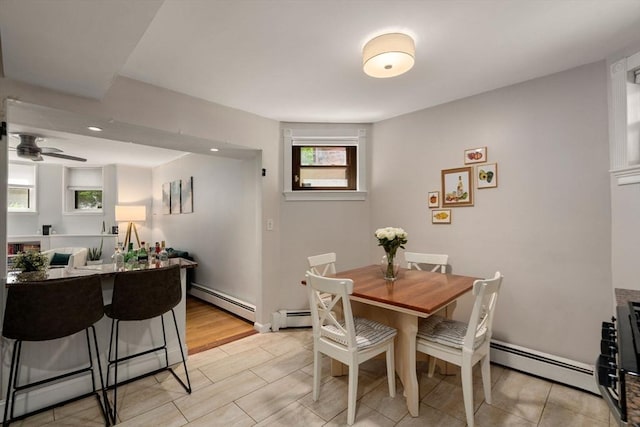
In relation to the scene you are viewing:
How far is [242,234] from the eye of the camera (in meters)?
3.78

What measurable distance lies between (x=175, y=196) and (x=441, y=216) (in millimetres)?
4546

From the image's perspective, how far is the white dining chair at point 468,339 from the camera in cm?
165

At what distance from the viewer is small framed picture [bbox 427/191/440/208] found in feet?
9.29

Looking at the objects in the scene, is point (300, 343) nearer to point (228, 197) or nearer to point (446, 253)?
point (446, 253)

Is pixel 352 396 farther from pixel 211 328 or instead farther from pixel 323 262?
pixel 211 328

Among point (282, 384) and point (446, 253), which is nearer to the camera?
point (282, 384)

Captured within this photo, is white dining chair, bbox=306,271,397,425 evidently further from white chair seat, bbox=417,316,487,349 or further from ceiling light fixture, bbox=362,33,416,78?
ceiling light fixture, bbox=362,33,416,78

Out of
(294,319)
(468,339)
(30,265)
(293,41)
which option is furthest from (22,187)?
(468,339)

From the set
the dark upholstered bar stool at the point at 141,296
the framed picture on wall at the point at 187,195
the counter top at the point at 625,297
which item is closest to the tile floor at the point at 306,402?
the dark upholstered bar stool at the point at 141,296

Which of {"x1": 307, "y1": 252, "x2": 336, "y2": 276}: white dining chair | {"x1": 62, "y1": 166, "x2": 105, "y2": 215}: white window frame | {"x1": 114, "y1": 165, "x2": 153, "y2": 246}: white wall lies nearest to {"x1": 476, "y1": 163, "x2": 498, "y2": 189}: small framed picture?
{"x1": 307, "y1": 252, "x2": 336, "y2": 276}: white dining chair

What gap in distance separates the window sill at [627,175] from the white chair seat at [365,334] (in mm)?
1822

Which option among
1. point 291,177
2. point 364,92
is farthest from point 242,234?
point 364,92

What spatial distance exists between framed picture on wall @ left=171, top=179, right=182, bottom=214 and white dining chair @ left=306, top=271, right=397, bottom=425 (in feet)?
13.3

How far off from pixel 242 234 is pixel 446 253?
8.21 feet
